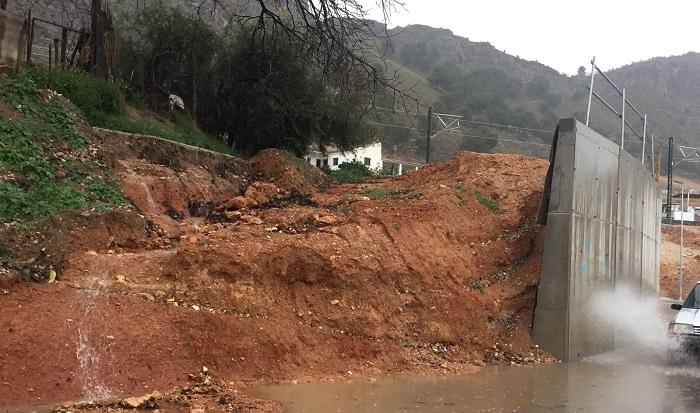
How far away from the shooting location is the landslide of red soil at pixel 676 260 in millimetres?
34875

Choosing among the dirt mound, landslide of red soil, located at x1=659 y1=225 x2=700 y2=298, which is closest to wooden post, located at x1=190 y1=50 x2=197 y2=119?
the dirt mound

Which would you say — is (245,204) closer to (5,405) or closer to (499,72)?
(5,405)

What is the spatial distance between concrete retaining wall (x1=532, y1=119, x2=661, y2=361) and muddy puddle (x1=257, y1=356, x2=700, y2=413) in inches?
51.6

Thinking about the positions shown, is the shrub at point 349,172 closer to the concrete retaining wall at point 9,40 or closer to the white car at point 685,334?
the concrete retaining wall at point 9,40

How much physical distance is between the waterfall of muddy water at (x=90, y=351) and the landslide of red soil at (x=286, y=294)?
0.07 ft

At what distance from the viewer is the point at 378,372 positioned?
10.0m

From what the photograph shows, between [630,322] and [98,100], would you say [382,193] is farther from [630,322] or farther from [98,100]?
[98,100]

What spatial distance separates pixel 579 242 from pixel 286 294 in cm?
627

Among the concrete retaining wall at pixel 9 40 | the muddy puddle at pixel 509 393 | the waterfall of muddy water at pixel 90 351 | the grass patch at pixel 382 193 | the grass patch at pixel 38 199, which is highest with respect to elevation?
the concrete retaining wall at pixel 9 40

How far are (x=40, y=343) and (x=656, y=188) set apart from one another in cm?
2059

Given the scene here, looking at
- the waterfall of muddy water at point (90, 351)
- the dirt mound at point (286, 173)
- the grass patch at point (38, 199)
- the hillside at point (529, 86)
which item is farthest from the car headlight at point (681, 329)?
the hillside at point (529, 86)

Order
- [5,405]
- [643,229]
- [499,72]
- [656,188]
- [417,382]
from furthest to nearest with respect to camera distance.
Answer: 1. [499,72]
2. [656,188]
3. [643,229]
4. [417,382]
5. [5,405]

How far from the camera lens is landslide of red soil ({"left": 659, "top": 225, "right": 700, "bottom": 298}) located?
114ft

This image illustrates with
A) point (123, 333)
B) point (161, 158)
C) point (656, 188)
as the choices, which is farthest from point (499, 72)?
point (123, 333)
